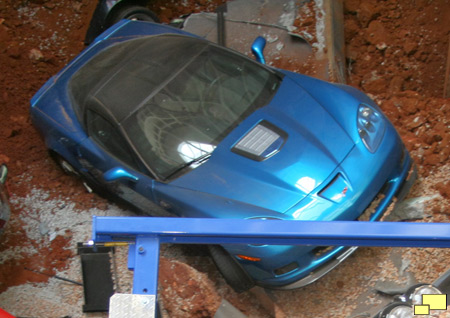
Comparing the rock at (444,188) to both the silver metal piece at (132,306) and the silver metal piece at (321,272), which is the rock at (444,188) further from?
the silver metal piece at (132,306)

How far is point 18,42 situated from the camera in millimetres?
6043

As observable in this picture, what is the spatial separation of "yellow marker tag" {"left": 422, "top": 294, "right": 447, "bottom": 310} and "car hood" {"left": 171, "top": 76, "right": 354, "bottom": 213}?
1.51 metres

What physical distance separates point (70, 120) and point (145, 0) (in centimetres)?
217

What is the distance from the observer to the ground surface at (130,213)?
11.2 ft

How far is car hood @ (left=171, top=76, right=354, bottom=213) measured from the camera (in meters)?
3.70

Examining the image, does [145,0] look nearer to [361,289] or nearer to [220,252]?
[220,252]

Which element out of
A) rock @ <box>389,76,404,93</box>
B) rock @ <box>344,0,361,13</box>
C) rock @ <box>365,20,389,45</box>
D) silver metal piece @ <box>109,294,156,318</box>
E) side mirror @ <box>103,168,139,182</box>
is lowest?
silver metal piece @ <box>109,294,156,318</box>

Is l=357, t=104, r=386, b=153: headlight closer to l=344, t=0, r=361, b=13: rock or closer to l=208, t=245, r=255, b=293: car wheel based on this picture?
l=208, t=245, r=255, b=293: car wheel

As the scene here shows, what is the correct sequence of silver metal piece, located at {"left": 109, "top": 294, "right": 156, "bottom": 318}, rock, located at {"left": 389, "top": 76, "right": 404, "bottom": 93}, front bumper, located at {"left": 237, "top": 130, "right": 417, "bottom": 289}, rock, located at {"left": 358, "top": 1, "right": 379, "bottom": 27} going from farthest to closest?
rock, located at {"left": 358, "top": 1, "right": 379, "bottom": 27}
rock, located at {"left": 389, "top": 76, "right": 404, "bottom": 93}
front bumper, located at {"left": 237, "top": 130, "right": 417, "bottom": 289}
silver metal piece, located at {"left": 109, "top": 294, "right": 156, "bottom": 318}

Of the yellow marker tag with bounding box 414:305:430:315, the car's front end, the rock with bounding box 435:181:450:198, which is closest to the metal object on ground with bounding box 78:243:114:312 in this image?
the car's front end

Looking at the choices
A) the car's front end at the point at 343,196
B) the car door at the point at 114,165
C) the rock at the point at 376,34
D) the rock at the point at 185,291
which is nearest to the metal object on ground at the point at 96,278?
the car door at the point at 114,165

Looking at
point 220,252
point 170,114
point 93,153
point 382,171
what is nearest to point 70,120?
point 93,153

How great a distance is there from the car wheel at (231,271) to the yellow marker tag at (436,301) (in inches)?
69.2

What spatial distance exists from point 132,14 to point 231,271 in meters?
3.17
